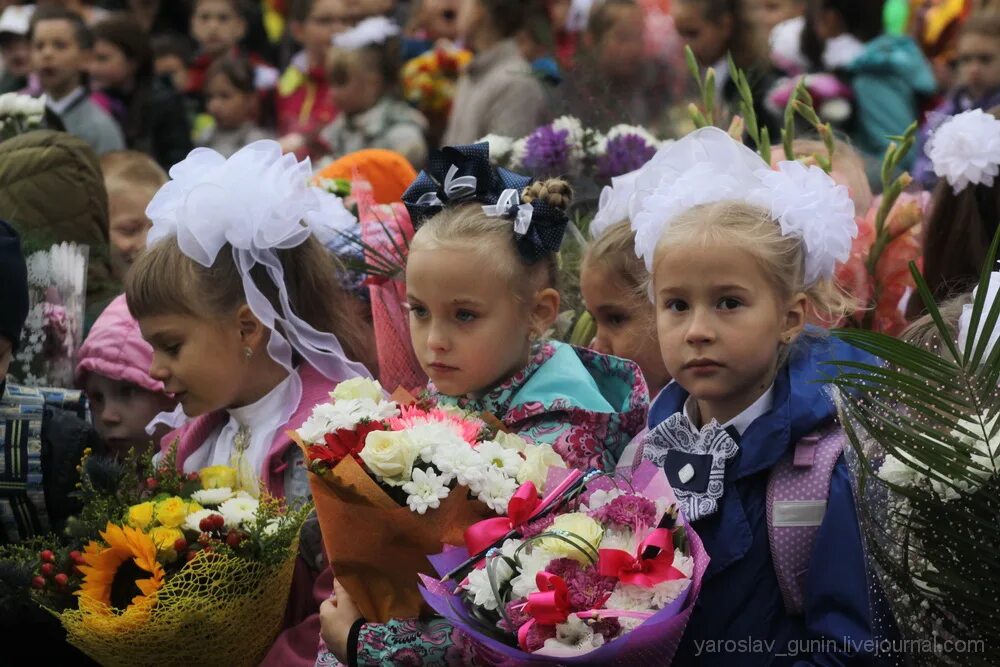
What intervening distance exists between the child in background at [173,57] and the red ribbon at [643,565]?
9631 mm

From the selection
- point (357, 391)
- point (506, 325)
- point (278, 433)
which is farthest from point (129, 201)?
point (357, 391)

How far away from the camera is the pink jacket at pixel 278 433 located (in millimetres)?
3879

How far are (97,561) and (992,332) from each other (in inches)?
80.8

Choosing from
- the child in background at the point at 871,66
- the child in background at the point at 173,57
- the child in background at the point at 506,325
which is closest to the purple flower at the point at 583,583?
the child in background at the point at 506,325

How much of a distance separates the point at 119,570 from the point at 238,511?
1.01ft

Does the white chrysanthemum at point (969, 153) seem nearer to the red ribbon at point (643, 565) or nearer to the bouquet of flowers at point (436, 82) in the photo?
the red ribbon at point (643, 565)

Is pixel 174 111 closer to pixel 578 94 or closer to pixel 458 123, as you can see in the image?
pixel 458 123

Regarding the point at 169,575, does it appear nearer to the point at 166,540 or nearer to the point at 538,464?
the point at 166,540

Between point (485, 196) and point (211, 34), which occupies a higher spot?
point (485, 196)

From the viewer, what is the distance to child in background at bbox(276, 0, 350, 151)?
10484 mm

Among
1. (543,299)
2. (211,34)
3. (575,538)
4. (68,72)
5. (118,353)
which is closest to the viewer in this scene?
(575,538)

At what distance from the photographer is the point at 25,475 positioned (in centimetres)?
381

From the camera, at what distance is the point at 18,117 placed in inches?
235

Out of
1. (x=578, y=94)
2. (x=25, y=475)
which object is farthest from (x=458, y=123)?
(x=25, y=475)
